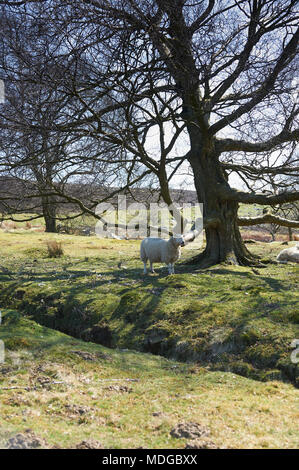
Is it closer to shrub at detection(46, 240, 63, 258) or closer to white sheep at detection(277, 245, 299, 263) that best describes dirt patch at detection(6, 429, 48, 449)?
white sheep at detection(277, 245, 299, 263)

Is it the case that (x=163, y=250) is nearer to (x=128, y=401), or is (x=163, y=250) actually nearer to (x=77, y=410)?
(x=128, y=401)

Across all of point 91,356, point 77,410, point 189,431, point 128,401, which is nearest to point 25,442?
point 77,410

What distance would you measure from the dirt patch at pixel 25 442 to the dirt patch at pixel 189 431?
133 centimetres

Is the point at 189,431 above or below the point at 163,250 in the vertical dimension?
below

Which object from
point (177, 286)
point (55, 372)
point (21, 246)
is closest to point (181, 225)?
point (177, 286)

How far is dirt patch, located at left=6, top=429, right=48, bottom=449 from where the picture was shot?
3691mm

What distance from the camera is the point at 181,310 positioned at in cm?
838

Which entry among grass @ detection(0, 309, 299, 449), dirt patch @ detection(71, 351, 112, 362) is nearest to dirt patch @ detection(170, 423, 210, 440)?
grass @ detection(0, 309, 299, 449)

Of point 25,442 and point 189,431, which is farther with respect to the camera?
point 189,431

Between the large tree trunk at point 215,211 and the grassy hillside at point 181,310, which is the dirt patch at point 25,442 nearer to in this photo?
the grassy hillside at point 181,310

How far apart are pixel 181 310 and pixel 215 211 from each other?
6.49m

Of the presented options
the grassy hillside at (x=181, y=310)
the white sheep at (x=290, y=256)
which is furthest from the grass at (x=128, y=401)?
the white sheep at (x=290, y=256)

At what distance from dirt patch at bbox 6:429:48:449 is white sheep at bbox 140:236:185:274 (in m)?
8.04
